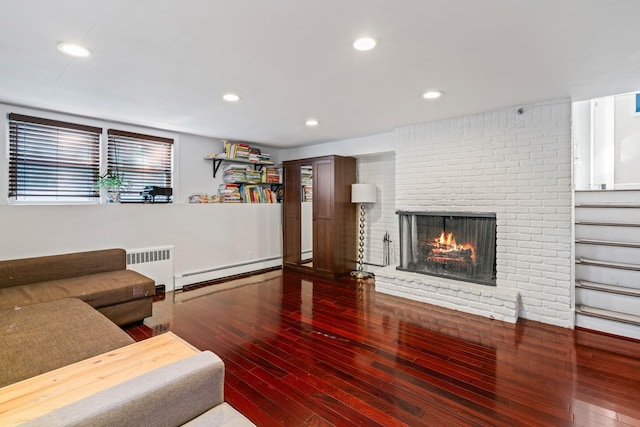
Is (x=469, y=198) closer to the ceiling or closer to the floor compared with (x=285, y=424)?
closer to the ceiling

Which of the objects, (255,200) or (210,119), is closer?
(210,119)

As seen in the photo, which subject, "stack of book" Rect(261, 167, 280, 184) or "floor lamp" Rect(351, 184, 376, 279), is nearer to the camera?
"floor lamp" Rect(351, 184, 376, 279)

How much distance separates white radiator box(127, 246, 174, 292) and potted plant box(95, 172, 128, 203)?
74cm

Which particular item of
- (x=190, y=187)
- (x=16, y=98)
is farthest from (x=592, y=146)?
(x=16, y=98)

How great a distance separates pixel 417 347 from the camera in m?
2.68

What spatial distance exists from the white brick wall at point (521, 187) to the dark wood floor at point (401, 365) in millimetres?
463

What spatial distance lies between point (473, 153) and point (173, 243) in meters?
4.18

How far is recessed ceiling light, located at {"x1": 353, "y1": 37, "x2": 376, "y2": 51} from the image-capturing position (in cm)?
197

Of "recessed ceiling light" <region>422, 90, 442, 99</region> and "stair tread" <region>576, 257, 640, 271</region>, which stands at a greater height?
"recessed ceiling light" <region>422, 90, 442, 99</region>

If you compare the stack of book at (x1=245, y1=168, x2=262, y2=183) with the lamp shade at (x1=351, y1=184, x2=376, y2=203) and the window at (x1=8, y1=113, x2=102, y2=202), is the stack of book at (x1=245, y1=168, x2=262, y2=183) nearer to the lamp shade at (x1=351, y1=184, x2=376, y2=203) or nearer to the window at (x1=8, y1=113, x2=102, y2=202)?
the lamp shade at (x1=351, y1=184, x2=376, y2=203)

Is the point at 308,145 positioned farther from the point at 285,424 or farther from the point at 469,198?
the point at 285,424

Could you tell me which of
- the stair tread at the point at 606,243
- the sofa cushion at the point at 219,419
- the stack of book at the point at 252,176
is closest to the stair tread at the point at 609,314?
the stair tread at the point at 606,243

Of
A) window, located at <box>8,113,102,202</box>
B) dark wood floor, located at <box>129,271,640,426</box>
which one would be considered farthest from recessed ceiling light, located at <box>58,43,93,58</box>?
dark wood floor, located at <box>129,271,640,426</box>

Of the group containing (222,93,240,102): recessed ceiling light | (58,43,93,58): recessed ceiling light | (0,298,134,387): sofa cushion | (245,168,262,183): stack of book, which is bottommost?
(0,298,134,387): sofa cushion
